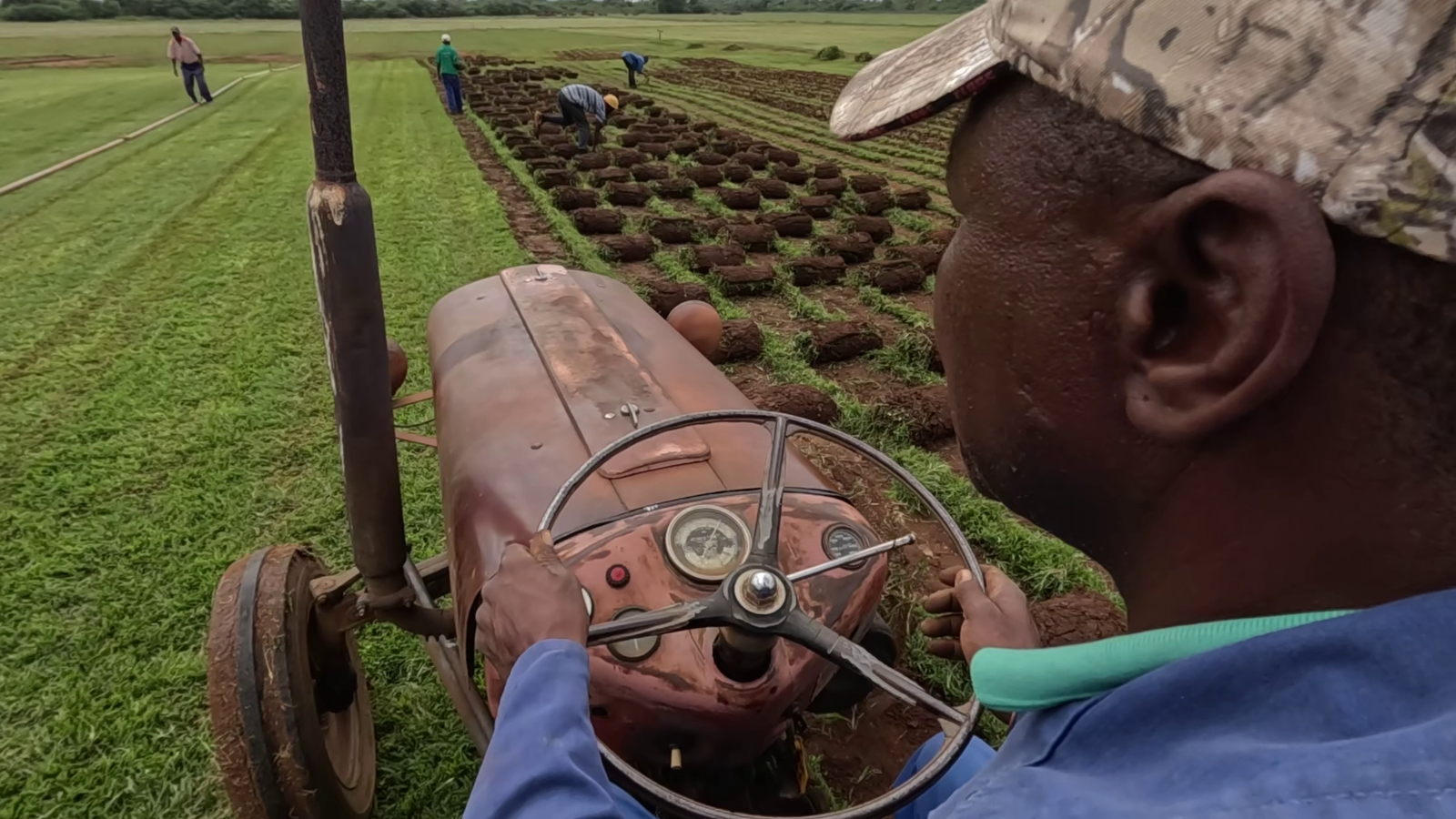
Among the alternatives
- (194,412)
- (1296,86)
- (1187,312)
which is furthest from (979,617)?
(194,412)

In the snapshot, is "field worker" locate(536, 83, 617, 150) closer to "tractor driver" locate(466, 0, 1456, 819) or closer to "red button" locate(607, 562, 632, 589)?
"red button" locate(607, 562, 632, 589)

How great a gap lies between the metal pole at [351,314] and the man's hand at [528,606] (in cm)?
64

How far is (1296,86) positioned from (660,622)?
4.09 feet

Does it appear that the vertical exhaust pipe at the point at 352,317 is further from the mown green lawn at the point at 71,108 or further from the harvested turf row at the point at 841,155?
the mown green lawn at the point at 71,108

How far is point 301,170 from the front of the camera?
1152 cm

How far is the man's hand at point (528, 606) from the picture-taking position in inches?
50.5

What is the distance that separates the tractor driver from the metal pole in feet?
3.54

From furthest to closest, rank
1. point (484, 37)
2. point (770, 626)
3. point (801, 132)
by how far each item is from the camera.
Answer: point (484, 37) < point (801, 132) < point (770, 626)

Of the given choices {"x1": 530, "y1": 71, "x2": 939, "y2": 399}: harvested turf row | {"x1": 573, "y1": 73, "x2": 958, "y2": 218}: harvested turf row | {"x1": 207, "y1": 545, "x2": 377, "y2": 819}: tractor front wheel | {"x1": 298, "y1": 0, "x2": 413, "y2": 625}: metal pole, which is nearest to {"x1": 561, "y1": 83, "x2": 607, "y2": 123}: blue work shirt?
{"x1": 573, "y1": 73, "x2": 958, "y2": 218}: harvested turf row

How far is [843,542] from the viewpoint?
6.17 feet

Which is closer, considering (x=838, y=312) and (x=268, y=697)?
(x=268, y=697)

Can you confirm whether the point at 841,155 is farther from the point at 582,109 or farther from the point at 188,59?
the point at 188,59

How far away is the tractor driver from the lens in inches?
21.9

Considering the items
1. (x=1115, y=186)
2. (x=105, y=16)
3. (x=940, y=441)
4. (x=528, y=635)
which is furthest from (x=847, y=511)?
(x=105, y=16)
